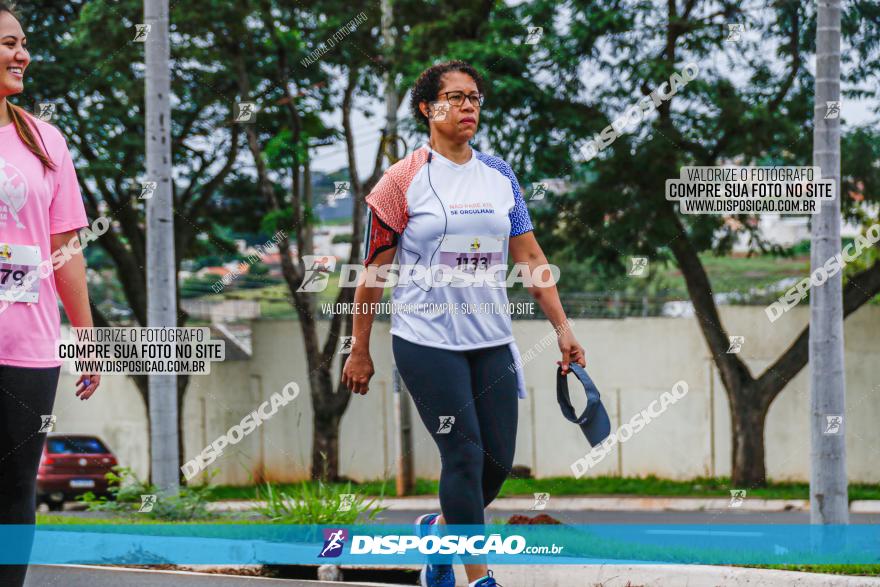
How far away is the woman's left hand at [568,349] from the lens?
436cm

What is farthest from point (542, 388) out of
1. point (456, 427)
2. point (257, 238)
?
point (456, 427)

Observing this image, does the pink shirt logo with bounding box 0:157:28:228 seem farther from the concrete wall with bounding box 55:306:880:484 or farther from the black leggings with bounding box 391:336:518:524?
the concrete wall with bounding box 55:306:880:484

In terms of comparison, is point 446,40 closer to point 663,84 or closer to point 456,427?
point 663,84

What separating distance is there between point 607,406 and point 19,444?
1632 cm

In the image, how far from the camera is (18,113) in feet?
11.8

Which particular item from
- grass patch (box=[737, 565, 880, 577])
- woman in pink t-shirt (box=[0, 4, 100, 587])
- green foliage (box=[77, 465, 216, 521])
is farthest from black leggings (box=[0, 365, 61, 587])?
green foliage (box=[77, 465, 216, 521])

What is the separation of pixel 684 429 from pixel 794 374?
2.28 metres

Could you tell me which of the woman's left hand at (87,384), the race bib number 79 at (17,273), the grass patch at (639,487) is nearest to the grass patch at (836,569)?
the woman's left hand at (87,384)

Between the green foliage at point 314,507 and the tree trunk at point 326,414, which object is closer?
the green foliage at point 314,507

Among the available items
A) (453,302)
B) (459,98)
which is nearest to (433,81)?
(459,98)

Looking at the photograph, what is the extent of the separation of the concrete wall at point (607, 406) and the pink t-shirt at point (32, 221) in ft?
39.7

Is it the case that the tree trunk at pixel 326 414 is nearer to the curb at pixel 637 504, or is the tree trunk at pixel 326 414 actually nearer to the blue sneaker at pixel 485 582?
the curb at pixel 637 504

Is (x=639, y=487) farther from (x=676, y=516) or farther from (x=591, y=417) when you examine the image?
(x=591, y=417)

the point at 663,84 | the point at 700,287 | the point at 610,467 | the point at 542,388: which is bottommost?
the point at 610,467
